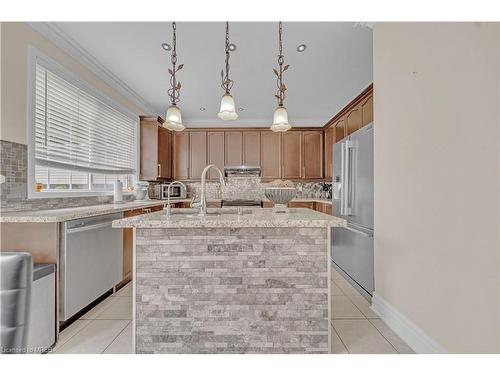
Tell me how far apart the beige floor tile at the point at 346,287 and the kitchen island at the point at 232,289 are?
1319 mm

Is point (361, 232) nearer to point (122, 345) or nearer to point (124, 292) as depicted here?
point (122, 345)

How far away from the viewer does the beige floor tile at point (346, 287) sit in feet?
9.10

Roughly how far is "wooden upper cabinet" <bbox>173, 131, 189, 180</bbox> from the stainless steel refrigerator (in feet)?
11.0

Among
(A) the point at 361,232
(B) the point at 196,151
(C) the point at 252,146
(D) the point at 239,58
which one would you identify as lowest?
(A) the point at 361,232

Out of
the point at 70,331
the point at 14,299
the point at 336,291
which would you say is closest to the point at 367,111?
the point at 336,291

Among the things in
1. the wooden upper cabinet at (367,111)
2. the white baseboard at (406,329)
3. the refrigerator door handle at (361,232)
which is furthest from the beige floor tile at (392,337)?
the wooden upper cabinet at (367,111)

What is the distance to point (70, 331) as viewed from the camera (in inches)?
79.7

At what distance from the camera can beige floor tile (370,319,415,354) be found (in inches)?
69.1

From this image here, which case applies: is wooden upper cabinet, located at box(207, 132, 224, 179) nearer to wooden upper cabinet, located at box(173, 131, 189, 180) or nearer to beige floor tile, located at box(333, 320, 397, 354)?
wooden upper cabinet, located at box(173, 131, 189, 180)

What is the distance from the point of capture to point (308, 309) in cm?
164

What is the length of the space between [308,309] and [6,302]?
1507 mm

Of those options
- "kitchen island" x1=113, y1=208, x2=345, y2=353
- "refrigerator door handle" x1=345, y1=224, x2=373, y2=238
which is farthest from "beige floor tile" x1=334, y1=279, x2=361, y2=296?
"kitchen island" x1=113, y1=208, x2=345, y2=353

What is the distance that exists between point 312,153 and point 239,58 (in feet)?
9.42

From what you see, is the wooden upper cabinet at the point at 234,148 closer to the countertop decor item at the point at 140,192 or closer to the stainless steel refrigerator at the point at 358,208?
the countertop decor item at the point at 140,192
